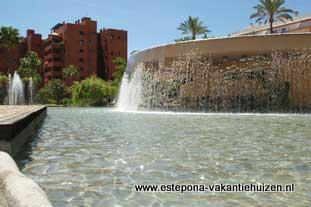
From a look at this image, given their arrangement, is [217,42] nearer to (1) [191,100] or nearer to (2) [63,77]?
(1) [191,100]

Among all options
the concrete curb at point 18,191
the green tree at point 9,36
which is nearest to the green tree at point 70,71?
the green tree at point 9,36

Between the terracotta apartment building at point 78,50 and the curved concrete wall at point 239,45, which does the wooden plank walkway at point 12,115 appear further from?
the terracotta apartment building at point 78,50

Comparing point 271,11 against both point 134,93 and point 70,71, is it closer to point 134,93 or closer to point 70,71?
point 134,93

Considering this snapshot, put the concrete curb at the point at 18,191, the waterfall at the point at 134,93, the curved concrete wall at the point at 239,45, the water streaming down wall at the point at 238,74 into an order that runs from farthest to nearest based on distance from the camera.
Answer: the waterfall at the point at 134,93
the water streaming down wall at the point at 238,74
the curved concrete wall at the point at 239,45
the concrete curb at the point at 18,191

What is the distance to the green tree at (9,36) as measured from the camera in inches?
2562

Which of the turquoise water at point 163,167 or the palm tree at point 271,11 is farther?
the palm tree at point 271,11

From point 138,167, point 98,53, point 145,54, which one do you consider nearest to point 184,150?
point 138,167

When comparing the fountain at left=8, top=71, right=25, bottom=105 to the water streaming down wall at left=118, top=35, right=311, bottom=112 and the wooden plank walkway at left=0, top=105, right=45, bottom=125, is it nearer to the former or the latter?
the water streaming down wall at left=118, top=35, right=311, bottom=112

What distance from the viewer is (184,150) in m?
7.41

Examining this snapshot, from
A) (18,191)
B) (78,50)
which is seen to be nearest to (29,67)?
(78,50)

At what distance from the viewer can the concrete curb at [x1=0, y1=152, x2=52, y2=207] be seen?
308 cm

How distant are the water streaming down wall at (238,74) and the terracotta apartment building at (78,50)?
65.3 metres

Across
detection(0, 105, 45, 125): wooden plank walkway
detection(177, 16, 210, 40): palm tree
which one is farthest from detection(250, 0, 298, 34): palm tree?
detection(0, 105, 45, 125): wooden plank walkway

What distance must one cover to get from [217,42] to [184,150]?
1871cm
